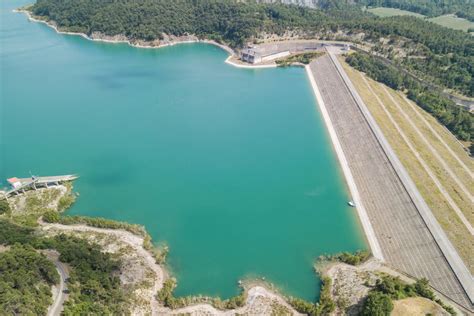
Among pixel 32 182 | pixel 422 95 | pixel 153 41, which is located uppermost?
pixel 153 41

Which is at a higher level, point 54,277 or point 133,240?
point 54,277

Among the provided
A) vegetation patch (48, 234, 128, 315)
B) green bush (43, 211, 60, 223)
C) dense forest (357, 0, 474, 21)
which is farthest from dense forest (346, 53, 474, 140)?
dense forest (357, 0, 474, 21)

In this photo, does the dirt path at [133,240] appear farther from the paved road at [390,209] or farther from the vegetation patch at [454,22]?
the vegetation patch at [454,22]

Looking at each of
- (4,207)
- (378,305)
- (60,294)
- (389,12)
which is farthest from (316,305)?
(389,12)

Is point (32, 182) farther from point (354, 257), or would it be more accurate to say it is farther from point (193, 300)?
point (354, 257)

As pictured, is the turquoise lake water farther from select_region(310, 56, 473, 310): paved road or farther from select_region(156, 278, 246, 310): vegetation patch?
select_region(310, 56, 473, 310): paved road
